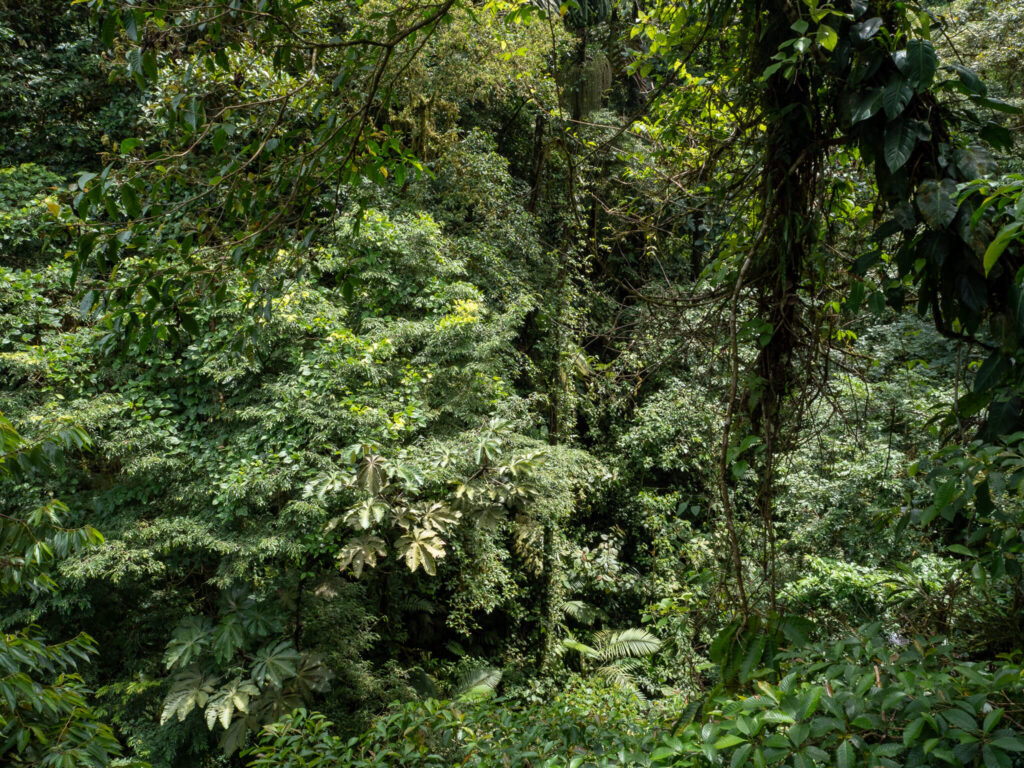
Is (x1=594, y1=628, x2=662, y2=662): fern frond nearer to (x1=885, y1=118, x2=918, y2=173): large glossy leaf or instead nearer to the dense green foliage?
the dense green foliage

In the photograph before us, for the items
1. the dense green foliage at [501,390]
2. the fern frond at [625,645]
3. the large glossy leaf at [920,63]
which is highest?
the large glossy leaf at [920,63]

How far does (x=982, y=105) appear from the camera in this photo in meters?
1.35

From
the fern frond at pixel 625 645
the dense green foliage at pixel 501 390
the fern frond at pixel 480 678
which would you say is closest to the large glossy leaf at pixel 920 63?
the dense green foliage at pixel 501 390

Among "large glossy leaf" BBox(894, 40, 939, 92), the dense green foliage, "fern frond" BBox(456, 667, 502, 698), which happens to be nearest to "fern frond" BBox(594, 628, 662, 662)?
the dense green foliage

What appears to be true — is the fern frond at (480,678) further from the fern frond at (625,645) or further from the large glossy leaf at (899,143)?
the large glossy leaf at (899,143)

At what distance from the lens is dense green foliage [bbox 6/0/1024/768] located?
1.41 m

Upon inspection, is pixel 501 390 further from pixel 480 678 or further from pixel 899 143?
pixel 899 143

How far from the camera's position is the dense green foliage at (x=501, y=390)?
1.41 metres

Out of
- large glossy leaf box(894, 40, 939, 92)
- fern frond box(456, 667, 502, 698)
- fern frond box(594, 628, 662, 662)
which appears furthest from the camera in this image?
fern frond box(594, 628, 662, 662)

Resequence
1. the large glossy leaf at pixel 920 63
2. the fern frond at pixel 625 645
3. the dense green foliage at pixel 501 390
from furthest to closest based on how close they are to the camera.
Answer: the fern frond at pixel 625 645
the dense green foliage at pixel 501 390
the large glossy leaf at pixel 920 63

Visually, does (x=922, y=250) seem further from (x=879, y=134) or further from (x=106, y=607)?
(x=106, y=607)

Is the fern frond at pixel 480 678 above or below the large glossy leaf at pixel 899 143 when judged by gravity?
below

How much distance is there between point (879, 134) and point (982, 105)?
0.63ft

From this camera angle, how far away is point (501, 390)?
17.5 ft
